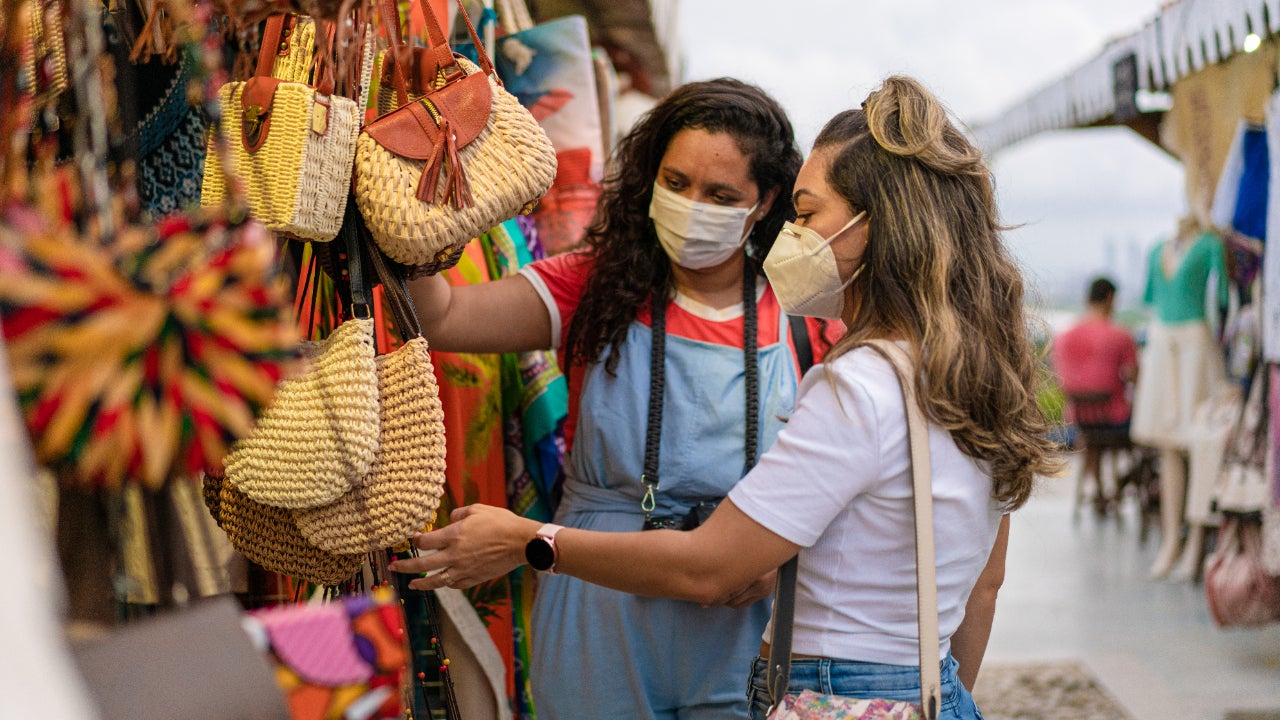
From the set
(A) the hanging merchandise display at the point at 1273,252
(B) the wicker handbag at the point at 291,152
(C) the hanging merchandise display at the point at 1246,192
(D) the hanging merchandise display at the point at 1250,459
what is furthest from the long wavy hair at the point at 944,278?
(C) the hanging merchandise display at the point at 1246,192

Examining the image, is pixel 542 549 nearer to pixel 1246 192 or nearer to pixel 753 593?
pixel 753 593

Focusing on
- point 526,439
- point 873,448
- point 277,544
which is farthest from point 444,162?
point 526,439

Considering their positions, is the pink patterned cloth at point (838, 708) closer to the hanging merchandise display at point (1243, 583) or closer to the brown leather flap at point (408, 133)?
the brown leather flap at point (408, 133)

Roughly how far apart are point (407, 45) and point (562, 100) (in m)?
1.21

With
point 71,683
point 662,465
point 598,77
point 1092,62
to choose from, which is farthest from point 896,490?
point 1092,62

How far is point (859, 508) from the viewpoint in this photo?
1.35 meters

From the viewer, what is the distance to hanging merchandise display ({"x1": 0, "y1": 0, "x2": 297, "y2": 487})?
595 mm

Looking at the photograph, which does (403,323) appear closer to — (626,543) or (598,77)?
(626,543)

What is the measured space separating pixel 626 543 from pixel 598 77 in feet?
5.22

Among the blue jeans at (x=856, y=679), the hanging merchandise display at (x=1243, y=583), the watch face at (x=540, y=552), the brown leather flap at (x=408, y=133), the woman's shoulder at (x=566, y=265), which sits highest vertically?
the brown leather flap at (x=408, y=133)

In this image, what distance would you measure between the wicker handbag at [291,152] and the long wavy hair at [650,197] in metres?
0.78

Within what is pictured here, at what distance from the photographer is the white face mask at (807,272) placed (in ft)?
4.77

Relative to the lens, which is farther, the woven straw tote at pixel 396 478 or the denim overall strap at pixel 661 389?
the denim overall strap at pixel 661 389

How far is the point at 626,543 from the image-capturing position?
1.45 meters
